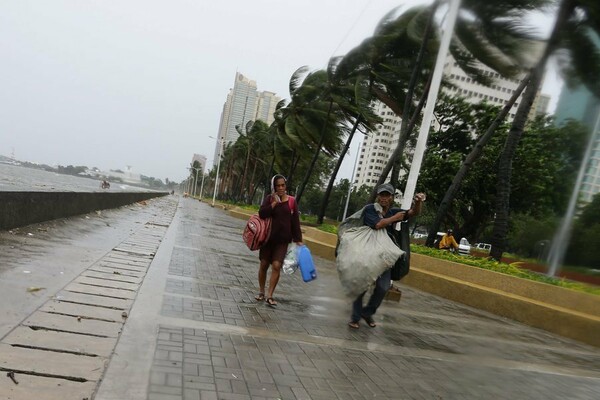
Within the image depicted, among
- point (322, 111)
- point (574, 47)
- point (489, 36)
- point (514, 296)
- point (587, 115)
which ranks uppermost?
point (322, 111)

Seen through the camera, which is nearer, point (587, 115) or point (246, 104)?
point (587, 115)

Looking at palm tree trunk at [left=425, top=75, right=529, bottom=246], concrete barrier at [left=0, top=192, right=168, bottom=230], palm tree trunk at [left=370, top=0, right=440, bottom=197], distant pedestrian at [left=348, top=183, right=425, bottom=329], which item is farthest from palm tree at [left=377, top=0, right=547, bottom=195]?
concrete barrier at [left=0, top=192, right=168, bottom=230]

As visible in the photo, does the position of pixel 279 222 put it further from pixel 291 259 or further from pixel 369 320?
pixel 369 320

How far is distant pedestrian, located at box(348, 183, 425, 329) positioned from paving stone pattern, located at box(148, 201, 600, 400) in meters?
0.20

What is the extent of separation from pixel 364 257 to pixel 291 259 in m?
1.09

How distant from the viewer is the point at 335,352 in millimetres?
4344

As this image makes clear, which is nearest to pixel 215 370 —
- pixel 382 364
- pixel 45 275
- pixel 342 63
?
pixel 382 364

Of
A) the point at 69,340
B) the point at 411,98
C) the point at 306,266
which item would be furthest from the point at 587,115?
the point at 69,340

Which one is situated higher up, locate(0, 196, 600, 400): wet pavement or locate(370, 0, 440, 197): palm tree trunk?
locate(370, 0, 440, 197): palm tree trunk

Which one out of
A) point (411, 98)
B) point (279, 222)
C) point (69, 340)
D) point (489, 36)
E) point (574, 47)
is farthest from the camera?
point (411, 98)

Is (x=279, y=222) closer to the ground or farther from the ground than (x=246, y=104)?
closer to the ground

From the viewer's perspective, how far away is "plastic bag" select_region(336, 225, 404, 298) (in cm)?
502

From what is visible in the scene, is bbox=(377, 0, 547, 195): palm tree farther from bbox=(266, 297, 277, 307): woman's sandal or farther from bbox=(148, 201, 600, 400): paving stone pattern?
bbox=(266, 297, 277, 307): woman's sandal

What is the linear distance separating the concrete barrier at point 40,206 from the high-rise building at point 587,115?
10.8 meters
